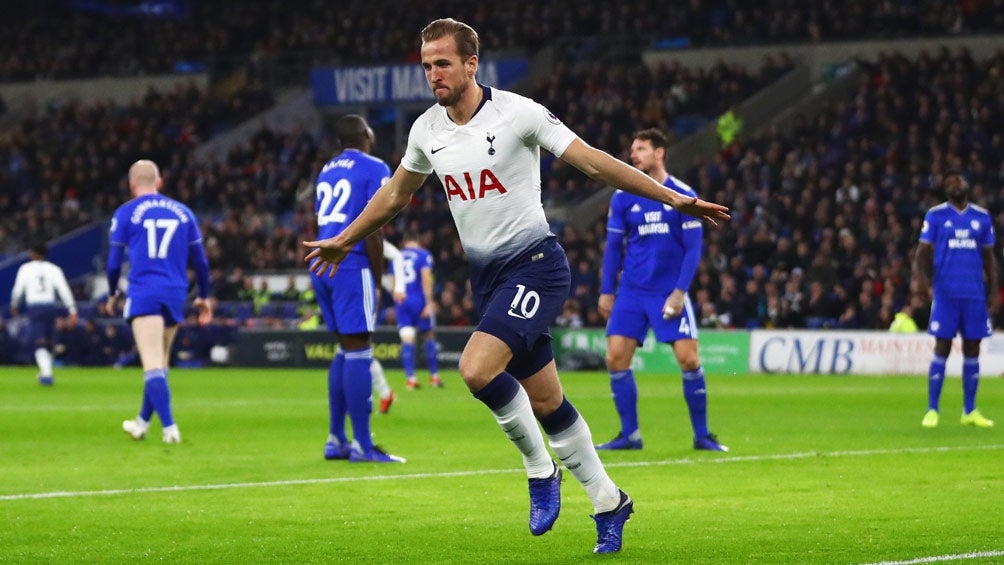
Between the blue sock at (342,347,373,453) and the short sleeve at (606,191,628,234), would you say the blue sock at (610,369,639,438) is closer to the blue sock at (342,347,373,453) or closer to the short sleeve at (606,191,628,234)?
the short sleeve at (606,191,628,234)

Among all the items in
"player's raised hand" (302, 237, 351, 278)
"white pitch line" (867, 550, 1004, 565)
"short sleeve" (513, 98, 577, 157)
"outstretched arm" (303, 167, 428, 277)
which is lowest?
"white pitch line" (867, 550, 1004, 565)

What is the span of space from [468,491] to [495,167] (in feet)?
9.47

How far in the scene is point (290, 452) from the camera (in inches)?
470

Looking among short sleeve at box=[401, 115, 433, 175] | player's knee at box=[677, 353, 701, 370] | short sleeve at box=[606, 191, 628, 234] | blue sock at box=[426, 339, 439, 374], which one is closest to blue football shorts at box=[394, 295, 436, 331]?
blue sock at box=[426, 339, 439, 374]

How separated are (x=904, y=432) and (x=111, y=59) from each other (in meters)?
39.5

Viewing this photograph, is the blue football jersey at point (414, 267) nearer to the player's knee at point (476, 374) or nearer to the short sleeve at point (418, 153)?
the short sleeve at point (418, 153)

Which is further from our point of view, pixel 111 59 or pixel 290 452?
pixel 111 59

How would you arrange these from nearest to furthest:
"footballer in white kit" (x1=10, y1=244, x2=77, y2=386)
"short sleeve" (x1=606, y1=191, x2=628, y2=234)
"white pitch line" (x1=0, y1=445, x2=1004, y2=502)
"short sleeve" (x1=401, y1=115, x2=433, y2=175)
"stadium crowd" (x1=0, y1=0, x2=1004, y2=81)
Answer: "short sleeve" (x1=401, y1=115, x2=433, y2=175), "white pitch line" (x1=0, y1=445, x2=1004, y2=502), "short sleeve" (x1=606, y1=191, x2=628, y2=234), "footballer in white kit" (x1=10, y1=244, x2=77, y2=386), "stadium crowd" (x1=0, y1=0, x2=1004, y2=81)

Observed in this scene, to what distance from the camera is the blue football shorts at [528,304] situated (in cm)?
665

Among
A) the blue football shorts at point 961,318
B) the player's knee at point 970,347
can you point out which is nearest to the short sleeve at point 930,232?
the blue football shorts at point 961,318

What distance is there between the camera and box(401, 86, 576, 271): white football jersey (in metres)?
6.73

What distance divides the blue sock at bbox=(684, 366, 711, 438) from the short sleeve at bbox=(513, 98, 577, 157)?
5.50m

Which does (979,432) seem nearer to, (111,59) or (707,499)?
(707,499)

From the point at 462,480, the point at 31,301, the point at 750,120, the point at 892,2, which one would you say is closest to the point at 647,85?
the point at 750,120
